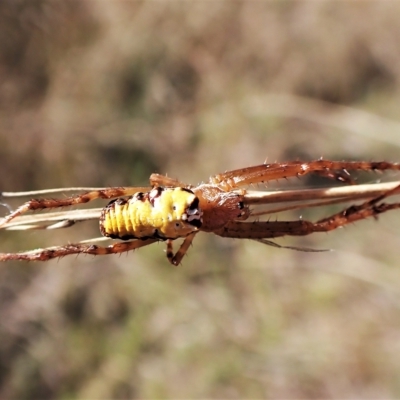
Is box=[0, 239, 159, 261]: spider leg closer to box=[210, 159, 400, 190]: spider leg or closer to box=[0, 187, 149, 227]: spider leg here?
box=[0, 187, 149, 227]: spider leg

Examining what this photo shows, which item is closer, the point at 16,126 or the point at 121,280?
the point at 121,280

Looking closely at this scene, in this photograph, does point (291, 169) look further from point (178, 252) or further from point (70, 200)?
point (70, 200)

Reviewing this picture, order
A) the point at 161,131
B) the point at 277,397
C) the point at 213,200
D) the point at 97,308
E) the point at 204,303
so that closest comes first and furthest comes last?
1. the point at 213,200
2. the point at 277,397
3. the point at 204,303
4. the point at 97,308
5. the point at 161,131

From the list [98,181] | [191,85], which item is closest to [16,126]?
[98,181]

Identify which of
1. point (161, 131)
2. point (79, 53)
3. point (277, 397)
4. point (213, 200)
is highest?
point (79, 53)

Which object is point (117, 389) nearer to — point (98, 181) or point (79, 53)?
point (98, 181)

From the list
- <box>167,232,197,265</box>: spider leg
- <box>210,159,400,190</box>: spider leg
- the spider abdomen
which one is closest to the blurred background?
<box>167,232,197,265</box>: spider leg

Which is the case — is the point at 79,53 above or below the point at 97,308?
above

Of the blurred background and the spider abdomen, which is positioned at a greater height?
the blurred background
